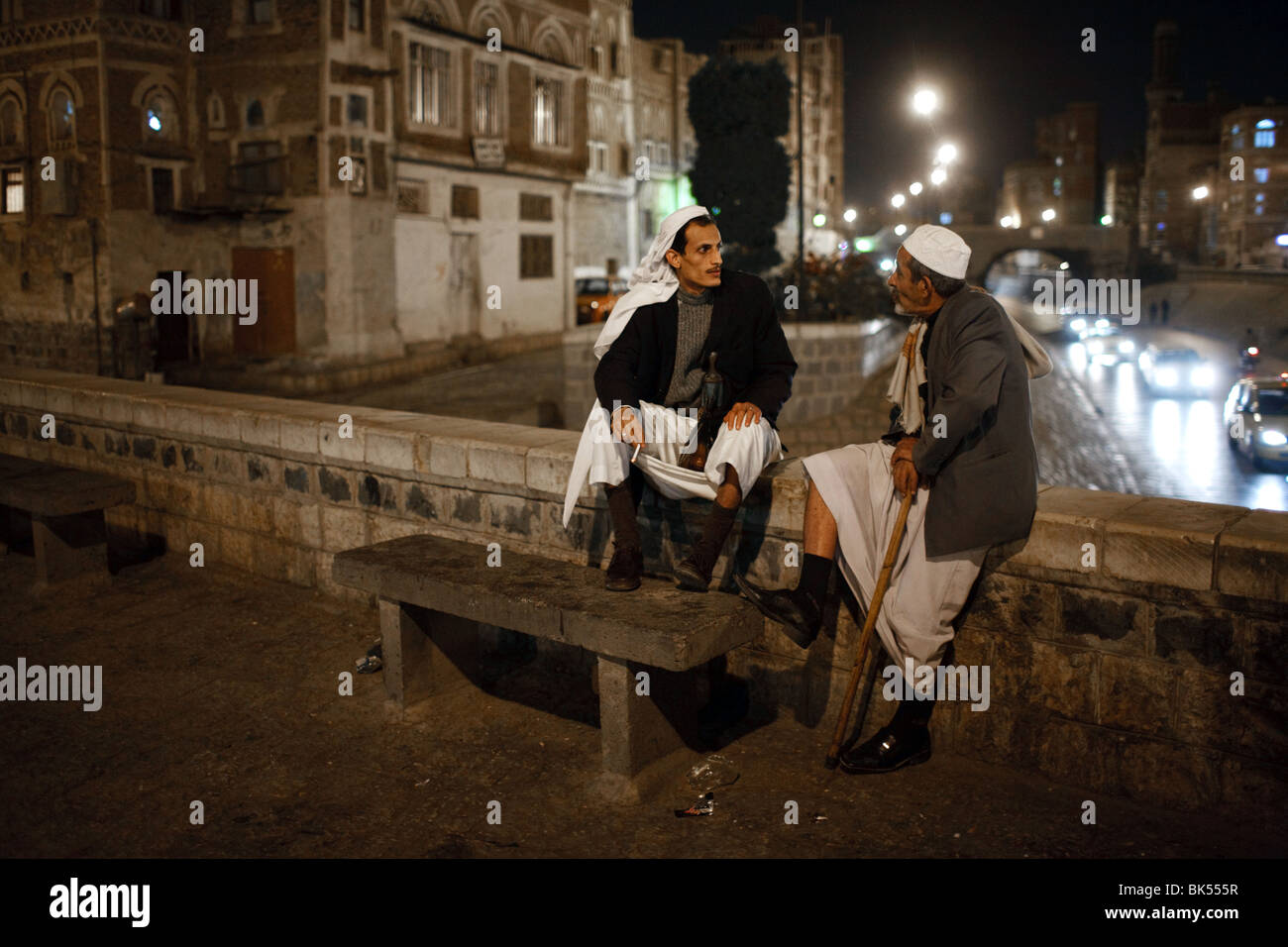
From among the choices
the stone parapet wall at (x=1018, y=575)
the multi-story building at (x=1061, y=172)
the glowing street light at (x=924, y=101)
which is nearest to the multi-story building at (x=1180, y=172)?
the multi-story building at (x=1061, y=172)

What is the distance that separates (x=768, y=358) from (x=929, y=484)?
3.43 feet

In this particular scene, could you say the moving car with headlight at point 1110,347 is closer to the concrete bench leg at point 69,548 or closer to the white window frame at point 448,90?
the white window frame at point 448,90

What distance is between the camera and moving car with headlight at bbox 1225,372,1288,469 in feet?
81.3

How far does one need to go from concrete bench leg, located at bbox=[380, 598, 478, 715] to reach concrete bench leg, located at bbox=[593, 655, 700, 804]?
123 centimetres

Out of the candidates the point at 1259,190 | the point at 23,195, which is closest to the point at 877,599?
the point at 23,195

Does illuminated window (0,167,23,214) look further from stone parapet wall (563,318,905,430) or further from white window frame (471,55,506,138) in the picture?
stone parapet wall (563,318,905,430)

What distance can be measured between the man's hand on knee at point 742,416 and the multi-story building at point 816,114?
57.5 m

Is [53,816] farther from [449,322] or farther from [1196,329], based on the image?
[1196,329]

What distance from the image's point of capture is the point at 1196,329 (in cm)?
6119

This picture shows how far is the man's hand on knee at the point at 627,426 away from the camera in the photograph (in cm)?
478

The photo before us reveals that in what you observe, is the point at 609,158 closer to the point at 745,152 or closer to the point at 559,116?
the point at 559,116

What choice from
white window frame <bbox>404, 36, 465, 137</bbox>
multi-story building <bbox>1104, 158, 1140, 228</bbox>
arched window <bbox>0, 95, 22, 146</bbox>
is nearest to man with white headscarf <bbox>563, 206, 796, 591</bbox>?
white window frame <bbox>404, 36, 465, 137</bbox>

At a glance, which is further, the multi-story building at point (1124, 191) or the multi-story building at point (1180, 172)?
the multi-story building at point (1124, 191)
